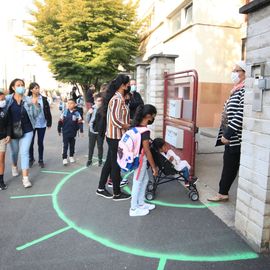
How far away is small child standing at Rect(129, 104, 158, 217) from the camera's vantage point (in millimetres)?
4102

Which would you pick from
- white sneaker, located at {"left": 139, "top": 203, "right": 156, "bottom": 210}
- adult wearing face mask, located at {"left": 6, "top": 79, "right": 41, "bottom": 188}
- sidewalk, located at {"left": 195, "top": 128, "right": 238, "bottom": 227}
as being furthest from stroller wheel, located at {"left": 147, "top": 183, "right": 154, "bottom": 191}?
adult wearing face mask, located at {"left": 6, "top": 79, "right": 41, "bottom": 188}

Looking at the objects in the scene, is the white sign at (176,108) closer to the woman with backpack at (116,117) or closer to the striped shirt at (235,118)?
the woman with backpack at (116,117)

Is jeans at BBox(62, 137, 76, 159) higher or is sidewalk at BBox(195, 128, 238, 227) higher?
jeans at BBox(62, 137, 76, 159)

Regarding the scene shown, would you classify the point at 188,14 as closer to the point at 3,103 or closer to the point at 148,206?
the point at 3,103

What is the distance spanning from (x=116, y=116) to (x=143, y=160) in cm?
84

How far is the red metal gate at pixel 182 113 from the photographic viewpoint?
5398 millimetres

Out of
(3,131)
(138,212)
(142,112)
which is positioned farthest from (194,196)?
(3,131)

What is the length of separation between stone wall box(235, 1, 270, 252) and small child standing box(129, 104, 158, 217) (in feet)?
3.94

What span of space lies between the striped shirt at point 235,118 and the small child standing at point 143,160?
1.04 m

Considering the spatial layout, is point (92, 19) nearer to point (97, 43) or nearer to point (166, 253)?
point (97, 43)

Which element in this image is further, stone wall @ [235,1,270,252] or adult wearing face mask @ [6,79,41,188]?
adult wearing face mask @ [6,79,41,188]

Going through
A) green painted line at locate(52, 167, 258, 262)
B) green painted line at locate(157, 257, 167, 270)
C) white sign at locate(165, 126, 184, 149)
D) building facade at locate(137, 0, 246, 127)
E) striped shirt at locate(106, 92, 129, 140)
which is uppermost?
building facade at locate(137, 0, 246, 127)

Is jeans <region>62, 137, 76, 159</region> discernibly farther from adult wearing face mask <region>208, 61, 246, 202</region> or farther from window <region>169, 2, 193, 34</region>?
window <region>169, 2, 193, 34</region>

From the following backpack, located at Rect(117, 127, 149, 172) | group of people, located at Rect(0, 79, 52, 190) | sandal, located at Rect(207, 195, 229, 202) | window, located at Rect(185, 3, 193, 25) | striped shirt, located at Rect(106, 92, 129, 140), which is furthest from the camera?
window, located at Rect(185, 3, 193, 25)
